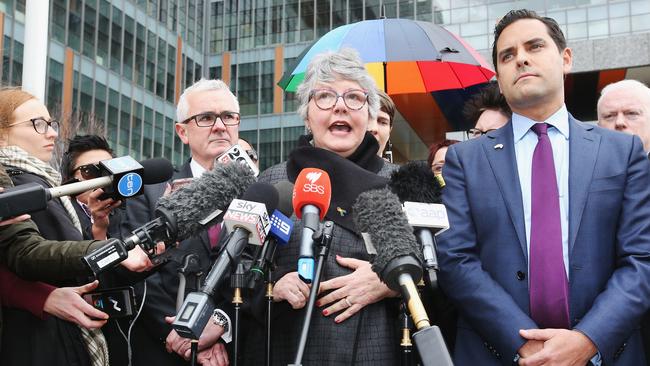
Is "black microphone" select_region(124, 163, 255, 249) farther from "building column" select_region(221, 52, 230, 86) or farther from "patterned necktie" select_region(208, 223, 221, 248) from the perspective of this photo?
"building column" select_region(221, 52, 230, 86)

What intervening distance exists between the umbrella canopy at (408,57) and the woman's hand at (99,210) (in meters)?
2.70

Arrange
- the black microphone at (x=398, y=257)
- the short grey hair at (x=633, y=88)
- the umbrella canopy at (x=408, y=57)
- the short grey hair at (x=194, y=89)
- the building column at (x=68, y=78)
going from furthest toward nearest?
the building column at (x=68, y=78) → the umbrella canopy at (x=408, y=57) → the short grey hair at (x=194, y=89) → the short grey hair at (x=633, y=88) → the black microphone at (x=398, y=257)

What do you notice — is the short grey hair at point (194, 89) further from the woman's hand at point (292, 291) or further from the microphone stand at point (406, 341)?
the microphone stand at point (406, 341)

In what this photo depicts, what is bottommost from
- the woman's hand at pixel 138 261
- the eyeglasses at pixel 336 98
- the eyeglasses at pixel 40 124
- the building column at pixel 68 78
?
the woman's hand at pixel 138 261

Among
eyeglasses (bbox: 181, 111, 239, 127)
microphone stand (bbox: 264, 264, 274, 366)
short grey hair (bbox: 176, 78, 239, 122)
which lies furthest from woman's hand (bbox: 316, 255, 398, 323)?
short grey hair (bbox: 176, 78, 239, 122)

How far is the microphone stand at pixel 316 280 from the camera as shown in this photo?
6.48 feet

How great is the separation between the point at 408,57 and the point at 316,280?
3.97 metres

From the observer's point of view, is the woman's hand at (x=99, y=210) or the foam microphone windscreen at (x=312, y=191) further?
the woman's hand at (x=99, y=210)

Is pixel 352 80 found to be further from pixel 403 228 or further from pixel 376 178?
pixel 403 228

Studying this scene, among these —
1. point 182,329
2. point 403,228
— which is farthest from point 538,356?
point 182,329

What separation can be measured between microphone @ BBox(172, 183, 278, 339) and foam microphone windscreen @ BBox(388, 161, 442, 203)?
483 millimetres

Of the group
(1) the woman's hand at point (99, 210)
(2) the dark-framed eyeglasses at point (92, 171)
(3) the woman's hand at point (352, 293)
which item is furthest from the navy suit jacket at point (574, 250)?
(1) the woman's hand at point (99, 210)

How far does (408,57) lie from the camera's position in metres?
5.77

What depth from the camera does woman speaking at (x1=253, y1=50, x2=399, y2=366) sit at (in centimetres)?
284
